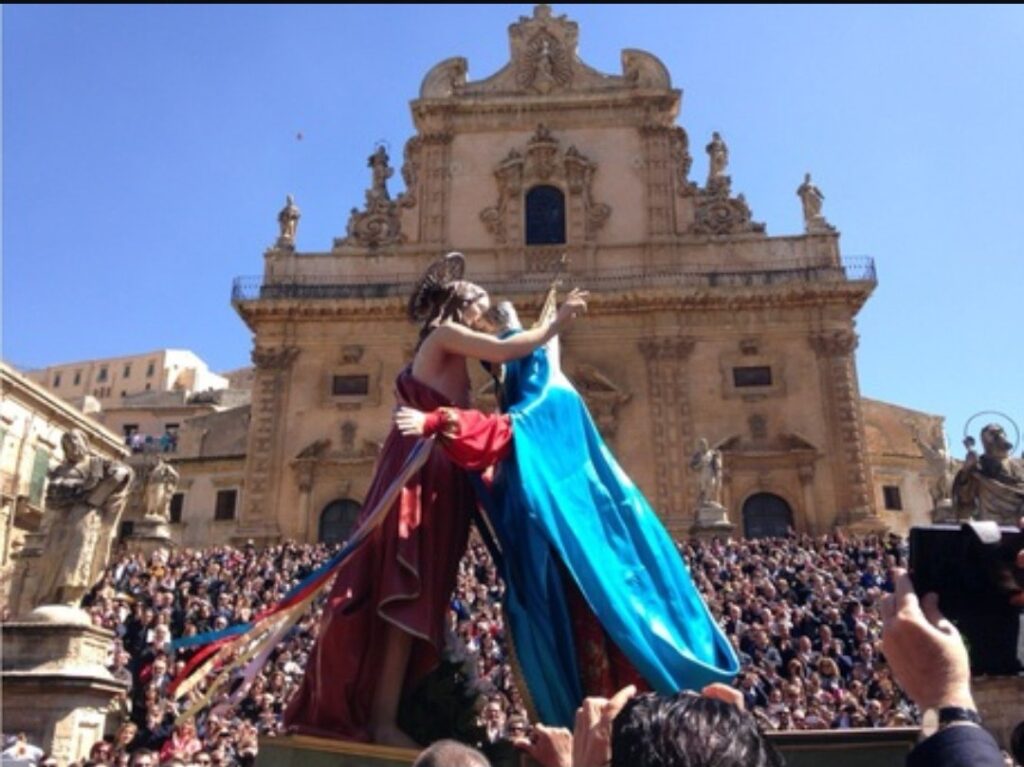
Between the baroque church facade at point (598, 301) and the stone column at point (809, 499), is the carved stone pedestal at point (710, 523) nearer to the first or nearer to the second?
the baroque church facade at point (598, 301)

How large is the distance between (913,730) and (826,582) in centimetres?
1321

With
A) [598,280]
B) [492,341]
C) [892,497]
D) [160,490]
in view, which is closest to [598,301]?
[598,280]

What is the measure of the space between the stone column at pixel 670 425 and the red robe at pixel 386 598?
21.9m

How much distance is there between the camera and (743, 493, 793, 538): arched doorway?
26609 mm

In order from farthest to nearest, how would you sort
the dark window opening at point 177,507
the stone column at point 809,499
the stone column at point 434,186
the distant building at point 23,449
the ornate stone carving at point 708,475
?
the dark window opening at point 177,507, the distant building at point 23,449, the stone column at point 434,186, the stone column at point 809,499, the ornate stone carving at point 708,475

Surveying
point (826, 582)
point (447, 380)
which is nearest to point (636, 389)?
point (826, 582)

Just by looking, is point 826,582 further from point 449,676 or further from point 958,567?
point 958,567

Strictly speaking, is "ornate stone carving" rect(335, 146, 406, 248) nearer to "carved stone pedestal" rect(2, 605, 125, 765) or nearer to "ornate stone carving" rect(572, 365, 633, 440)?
"ornate stone carving" rect(572, 365, 633, 440)

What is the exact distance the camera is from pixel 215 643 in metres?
4.25

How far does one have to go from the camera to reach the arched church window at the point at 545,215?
30.4 meters

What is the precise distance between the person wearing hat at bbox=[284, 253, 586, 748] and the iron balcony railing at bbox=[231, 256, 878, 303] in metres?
24.4

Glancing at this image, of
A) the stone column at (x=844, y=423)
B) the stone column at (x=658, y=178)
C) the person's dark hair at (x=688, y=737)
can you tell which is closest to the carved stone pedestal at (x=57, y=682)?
the person's dark hair at (x=688, y=737)

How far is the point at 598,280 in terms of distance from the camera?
29.4 metres

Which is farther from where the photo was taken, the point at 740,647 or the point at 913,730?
the point at 740,647
